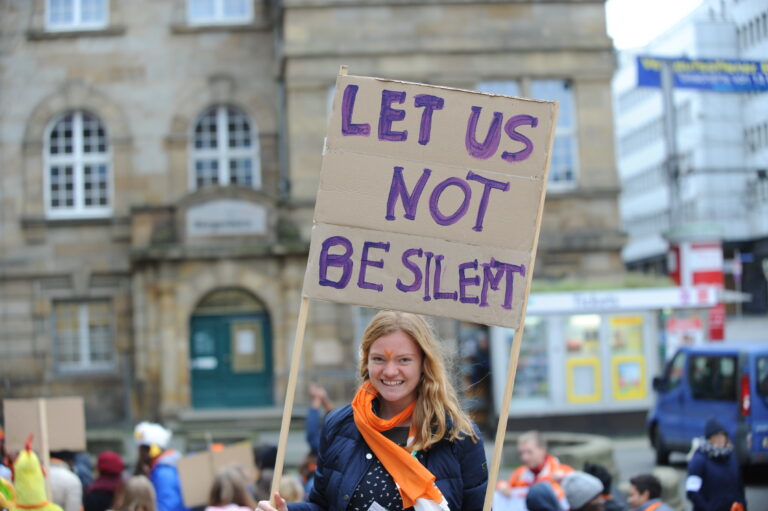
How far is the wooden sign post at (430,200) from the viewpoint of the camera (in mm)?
4543

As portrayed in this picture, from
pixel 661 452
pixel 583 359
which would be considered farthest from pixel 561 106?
pixel 661 452

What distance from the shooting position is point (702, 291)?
19.6 meters

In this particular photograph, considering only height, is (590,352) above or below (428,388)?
below

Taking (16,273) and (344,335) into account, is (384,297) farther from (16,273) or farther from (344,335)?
(16,273)

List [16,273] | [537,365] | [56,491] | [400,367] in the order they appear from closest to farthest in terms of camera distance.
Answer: [400,367] → [56,491] → [537,365] → [16,273]

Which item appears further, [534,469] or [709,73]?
[709,73]

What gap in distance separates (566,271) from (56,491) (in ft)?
59.0

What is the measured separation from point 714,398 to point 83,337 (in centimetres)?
1571

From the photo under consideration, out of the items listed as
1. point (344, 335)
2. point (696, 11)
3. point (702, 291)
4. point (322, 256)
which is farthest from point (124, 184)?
point (696, 11)

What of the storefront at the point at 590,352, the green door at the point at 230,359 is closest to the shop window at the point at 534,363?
the storefront at the point at 590,352

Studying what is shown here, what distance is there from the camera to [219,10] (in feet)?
89.5

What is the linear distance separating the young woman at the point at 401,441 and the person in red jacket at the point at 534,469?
12.5 feet

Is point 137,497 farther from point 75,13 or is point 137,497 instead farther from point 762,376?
point 75,13

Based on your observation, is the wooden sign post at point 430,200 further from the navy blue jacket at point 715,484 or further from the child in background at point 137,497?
the navy blue jacket at point 715,484
